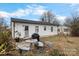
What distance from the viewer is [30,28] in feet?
18.2

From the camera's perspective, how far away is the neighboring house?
216 inches

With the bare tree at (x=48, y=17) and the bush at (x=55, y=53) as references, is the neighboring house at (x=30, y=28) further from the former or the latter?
the bush at (x=55, y=53)

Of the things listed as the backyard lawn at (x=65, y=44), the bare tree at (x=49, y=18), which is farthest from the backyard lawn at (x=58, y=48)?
the bare tree at (x=49, y=18)

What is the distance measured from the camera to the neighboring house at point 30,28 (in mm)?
5496

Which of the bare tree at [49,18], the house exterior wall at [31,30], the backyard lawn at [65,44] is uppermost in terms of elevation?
the bare tree at [49,18]

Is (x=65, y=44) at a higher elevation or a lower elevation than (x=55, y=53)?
higher

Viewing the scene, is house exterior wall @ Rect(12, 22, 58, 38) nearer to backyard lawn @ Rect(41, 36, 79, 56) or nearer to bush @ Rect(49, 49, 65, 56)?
backyard lawn @ Rect(41, 36, 79, 56)

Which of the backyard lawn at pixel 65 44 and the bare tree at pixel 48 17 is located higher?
the bare tree at pixel 48 17

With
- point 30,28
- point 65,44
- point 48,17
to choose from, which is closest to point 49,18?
point 48,17

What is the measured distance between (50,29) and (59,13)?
29 cm

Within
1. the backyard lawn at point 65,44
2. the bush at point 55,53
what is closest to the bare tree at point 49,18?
the backyard lawn at point 65,44

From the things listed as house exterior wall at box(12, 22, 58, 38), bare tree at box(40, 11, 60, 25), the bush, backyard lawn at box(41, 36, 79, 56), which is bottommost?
the bush

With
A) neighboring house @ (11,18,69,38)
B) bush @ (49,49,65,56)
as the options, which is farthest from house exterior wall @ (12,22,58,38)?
bush @ (49,49,65,56)

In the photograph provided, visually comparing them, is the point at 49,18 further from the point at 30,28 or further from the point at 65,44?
the point at 65,44
